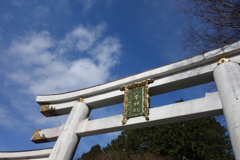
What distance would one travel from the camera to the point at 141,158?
12539 millimetres

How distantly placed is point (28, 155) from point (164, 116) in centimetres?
541

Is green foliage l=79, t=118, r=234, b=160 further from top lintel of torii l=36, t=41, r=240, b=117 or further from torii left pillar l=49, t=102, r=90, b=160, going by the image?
torii left pillar l=49, t=102, r=90, b=160

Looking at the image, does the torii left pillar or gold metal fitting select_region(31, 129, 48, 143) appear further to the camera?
gold metal fitting select_region(31, 129, 48, 143)

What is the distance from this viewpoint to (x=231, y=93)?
11.1 feet

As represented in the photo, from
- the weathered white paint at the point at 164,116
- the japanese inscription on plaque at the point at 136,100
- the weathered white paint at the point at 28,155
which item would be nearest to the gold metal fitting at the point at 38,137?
the weathered white paint at the point at 28,155

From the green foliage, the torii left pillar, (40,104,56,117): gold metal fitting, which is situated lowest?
the torii left pillar

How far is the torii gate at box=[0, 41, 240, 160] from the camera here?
3.54 metres

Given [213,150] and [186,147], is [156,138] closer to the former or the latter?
[186,147]

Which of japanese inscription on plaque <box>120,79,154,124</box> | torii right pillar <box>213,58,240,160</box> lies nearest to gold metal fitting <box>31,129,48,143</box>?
japanese inscription on plaque <box>120,79,154,124</box>

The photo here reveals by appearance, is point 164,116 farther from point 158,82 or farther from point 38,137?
point 38,137

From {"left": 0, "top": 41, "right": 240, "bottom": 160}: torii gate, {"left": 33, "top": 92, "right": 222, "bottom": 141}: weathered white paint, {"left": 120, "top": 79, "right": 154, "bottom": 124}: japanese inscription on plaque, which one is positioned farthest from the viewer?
{"left": 120, "top": 79, "right": 154, "bottom": 124}: japanese inscription on plaque

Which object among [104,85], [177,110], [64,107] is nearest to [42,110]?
[64,107]

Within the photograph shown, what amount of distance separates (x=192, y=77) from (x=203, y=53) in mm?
659

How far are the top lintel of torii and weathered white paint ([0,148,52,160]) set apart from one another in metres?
1.27
